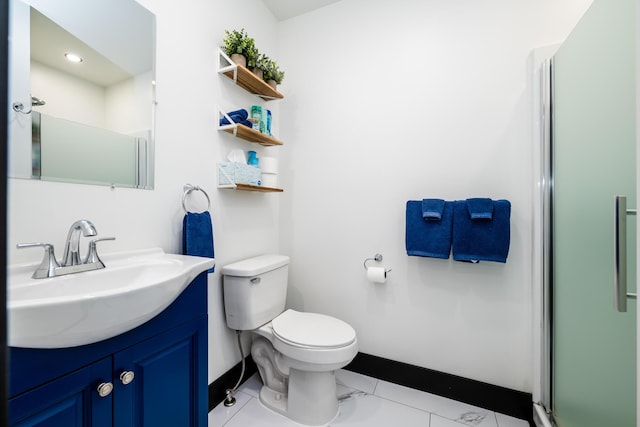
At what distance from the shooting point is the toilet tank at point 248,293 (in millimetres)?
1486

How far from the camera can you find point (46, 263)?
33.1 inches

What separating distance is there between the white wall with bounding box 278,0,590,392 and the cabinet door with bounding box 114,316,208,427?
101 centimetres

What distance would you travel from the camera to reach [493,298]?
4.95 ft

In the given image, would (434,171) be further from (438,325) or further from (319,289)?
(319,289)

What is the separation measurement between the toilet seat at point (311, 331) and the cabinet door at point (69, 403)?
2.51ft

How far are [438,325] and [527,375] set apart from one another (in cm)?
46

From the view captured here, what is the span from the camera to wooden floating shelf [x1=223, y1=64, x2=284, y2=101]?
1.54 meters

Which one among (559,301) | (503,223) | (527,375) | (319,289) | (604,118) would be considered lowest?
(527,375)

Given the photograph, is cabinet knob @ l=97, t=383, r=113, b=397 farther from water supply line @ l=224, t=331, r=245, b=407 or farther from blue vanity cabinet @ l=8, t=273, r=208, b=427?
water supply line @ l=224, t=331, r=245, b=407

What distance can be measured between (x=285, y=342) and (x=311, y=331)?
5.8 inches

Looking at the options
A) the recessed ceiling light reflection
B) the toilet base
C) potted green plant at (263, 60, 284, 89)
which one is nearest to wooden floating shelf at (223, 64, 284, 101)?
potted green plant at (263, 60, 284, 89)

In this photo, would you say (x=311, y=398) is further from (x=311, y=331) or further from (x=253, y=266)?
(x=253, y=266)

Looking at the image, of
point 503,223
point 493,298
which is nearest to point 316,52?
point 503,223

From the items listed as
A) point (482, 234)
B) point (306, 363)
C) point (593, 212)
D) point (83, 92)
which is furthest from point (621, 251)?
point (83, 92)
